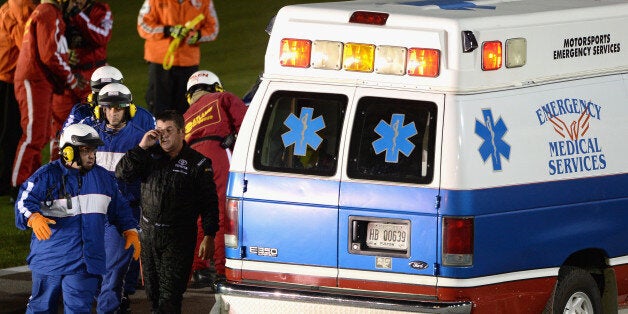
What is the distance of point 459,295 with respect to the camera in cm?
1052

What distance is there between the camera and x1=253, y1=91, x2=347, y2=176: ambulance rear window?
35.5 feet

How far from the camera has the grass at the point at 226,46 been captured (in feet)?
86.0

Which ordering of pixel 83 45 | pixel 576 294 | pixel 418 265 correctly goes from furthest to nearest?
1. pixel 83 45
2. pixel 576 294
3. pixel 418 265

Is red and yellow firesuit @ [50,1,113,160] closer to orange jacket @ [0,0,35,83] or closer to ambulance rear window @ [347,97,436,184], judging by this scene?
orange jacket @ [0,0,35,83]

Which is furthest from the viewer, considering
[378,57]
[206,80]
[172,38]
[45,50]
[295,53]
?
[172,38]

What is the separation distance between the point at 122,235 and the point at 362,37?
9.27ft

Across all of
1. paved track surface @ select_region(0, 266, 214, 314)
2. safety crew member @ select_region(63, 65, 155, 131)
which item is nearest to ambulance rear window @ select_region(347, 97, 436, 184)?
paved track surface @ select_region(0, 266, 214, 314)

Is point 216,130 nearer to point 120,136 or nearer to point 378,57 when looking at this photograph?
point 120,136

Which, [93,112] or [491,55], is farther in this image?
[93,112]

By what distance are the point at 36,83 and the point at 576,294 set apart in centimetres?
796

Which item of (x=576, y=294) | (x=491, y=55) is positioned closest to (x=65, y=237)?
(x=491, y=55)

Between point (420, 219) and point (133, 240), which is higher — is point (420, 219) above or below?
above

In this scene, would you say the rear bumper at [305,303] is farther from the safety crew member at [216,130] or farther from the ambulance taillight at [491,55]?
the safety crew member at [216,130]

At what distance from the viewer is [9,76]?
18.3m
